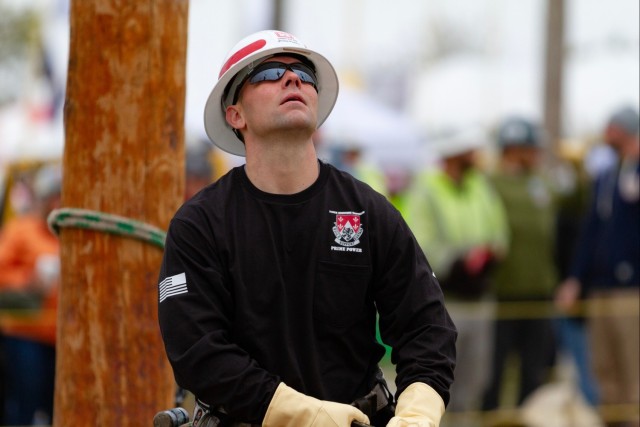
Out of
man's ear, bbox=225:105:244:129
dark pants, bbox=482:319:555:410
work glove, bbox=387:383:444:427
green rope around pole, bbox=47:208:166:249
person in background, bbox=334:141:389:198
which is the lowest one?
dark pants, bbox=482:319:555:410

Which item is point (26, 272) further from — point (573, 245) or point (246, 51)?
point (246, 51)

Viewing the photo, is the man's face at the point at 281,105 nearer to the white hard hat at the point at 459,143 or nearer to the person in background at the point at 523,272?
the white hard hat at the point at 459,143

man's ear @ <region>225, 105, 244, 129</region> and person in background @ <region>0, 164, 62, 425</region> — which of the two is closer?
man's ear @ <region>225, 105, 244, 129</region>

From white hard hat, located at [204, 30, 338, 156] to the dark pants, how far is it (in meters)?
6.03

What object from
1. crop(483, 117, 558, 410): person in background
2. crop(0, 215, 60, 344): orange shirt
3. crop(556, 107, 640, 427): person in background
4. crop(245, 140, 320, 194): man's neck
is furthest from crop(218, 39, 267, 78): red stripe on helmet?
crop(483, 117, 558, 410): person in background

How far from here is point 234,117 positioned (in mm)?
4148

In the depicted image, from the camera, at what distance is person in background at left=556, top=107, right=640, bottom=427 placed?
379 inches

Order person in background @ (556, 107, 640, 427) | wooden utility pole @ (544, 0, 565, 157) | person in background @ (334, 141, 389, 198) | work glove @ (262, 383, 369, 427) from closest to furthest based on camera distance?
1. work glove @ (262, 383, 369, 427)
2. person in background @ (556, 107, 640, 427)
3. person in background @ (334, 141, 389, 198)
4. wooden utility pole @ (544, 0, 565, 157)

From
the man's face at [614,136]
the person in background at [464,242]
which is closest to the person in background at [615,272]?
the man's face at [614,136]

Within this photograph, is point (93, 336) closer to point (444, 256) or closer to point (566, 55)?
point (444, 256)

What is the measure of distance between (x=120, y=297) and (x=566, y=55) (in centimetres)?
1569

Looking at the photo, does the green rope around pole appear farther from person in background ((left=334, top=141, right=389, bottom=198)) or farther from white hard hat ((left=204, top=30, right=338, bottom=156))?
person in background ((left=334, top=141, right=389, bottom=198))

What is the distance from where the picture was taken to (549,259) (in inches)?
408

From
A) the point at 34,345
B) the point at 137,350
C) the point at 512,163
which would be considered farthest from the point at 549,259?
the point at 137,350
